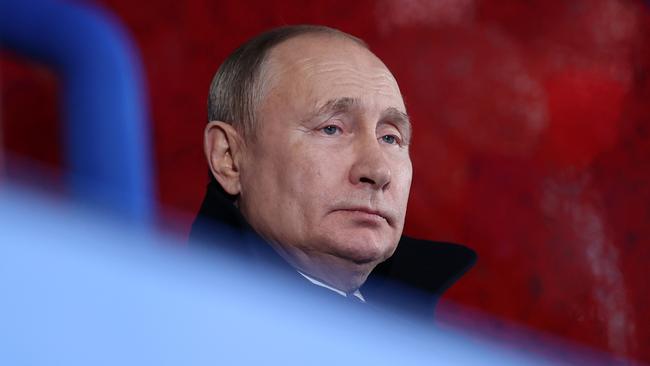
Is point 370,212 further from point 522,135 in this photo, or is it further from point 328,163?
point 522,135

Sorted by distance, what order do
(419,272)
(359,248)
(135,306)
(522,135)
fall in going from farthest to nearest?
(522,135)
(419,272)
(359,248)
(135,306)

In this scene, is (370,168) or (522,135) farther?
(522,135)

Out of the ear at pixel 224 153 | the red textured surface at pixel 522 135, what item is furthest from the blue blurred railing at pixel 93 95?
the red textured surface at pixel 522 135

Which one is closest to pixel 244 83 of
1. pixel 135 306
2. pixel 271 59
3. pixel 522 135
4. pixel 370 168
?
pixel 271 59

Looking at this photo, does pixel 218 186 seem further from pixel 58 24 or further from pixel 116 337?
pixel 116 337

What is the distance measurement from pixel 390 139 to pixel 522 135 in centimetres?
70

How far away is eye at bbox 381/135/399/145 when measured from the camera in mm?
737

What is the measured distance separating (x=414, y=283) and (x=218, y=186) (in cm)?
18

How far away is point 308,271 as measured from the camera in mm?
713

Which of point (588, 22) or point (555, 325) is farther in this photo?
point (588, 22)

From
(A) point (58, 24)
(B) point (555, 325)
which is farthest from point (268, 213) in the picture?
(B) point (555, 325)

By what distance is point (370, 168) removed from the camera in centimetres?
69

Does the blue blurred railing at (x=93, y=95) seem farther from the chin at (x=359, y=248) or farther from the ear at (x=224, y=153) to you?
the chin at (x=359, y=248)

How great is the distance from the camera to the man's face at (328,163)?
0.69m
